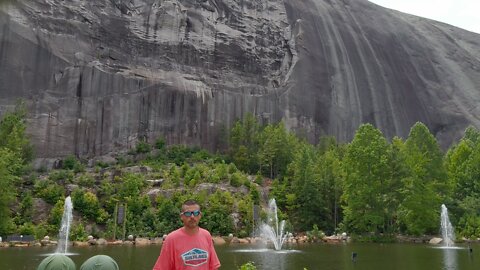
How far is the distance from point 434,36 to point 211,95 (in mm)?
47366

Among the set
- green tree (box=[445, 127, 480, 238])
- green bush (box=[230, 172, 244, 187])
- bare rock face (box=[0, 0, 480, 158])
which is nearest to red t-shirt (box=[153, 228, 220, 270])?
green tree (box=[445, 127, 480, 238])

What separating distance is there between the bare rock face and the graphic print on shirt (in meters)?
50.4

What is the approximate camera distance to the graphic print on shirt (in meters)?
4.97

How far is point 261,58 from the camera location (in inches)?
2724

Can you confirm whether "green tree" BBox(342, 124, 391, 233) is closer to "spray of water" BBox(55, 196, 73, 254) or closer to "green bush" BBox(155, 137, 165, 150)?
"spray of water" BBox(55, 196, 73, 254)

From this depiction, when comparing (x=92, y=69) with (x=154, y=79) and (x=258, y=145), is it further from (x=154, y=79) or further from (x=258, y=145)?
(x=258, y=145)

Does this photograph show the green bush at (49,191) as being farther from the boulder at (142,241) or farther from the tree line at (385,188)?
the tree line at (385,188)

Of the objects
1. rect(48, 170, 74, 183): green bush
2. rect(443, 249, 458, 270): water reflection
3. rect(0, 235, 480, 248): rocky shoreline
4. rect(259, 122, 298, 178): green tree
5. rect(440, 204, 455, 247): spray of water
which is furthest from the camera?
rect(259, 122, 298, 178): green tree

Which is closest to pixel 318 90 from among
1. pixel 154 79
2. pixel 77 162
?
pixel 154 79

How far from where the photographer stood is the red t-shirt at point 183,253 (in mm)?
4969

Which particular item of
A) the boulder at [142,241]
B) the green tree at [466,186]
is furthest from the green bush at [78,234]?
the green tree at [466,186]

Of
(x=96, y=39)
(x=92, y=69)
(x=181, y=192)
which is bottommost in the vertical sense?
(x=181, y=192)

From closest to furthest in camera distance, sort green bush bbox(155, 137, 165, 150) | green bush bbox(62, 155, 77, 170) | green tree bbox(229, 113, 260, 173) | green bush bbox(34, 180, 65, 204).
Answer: green bush bbox(34, 180, 65, 204), green bush bbox(62, 155, 77, 170), green tree bbox(229, 113, 260, 173), green bush bbox(155, 137, 165, 150)

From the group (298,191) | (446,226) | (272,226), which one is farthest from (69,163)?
(446,226)
